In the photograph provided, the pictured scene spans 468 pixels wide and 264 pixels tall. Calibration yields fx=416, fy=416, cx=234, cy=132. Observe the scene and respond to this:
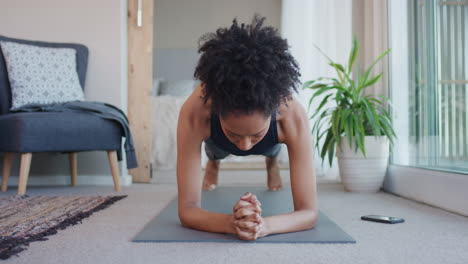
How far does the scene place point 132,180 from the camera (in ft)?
10.6

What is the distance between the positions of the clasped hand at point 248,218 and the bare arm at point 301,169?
165 millimetres

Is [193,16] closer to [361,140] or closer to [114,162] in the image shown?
[114,162]

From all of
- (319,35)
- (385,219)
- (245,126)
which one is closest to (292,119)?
(245,126)

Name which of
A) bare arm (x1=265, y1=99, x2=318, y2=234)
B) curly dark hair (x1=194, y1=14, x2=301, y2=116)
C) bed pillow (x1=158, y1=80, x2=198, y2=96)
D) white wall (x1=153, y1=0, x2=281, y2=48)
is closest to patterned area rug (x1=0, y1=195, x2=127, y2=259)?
curly dark hair (x1=194, y1=14, x2=301, y2=116)

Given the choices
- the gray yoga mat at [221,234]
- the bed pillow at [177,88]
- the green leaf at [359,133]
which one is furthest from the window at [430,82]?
the bed pillow at [177,88]

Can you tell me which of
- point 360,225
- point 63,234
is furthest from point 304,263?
point 63,234

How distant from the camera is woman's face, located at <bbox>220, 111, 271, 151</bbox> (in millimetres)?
1085

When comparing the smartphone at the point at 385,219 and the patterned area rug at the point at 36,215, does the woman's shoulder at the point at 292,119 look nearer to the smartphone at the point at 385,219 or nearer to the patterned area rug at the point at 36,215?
the smartphone at the point at 385,219

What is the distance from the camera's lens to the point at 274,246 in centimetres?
117

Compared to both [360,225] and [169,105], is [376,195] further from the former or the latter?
[169,105]

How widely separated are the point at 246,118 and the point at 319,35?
2.74 metres

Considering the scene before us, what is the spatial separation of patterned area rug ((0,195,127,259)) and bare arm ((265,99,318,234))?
31.8 inches

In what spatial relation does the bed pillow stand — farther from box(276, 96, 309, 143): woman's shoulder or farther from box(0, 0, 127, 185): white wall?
box(276, 96, 309, 143): woman's shoulder

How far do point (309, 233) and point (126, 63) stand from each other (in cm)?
233
